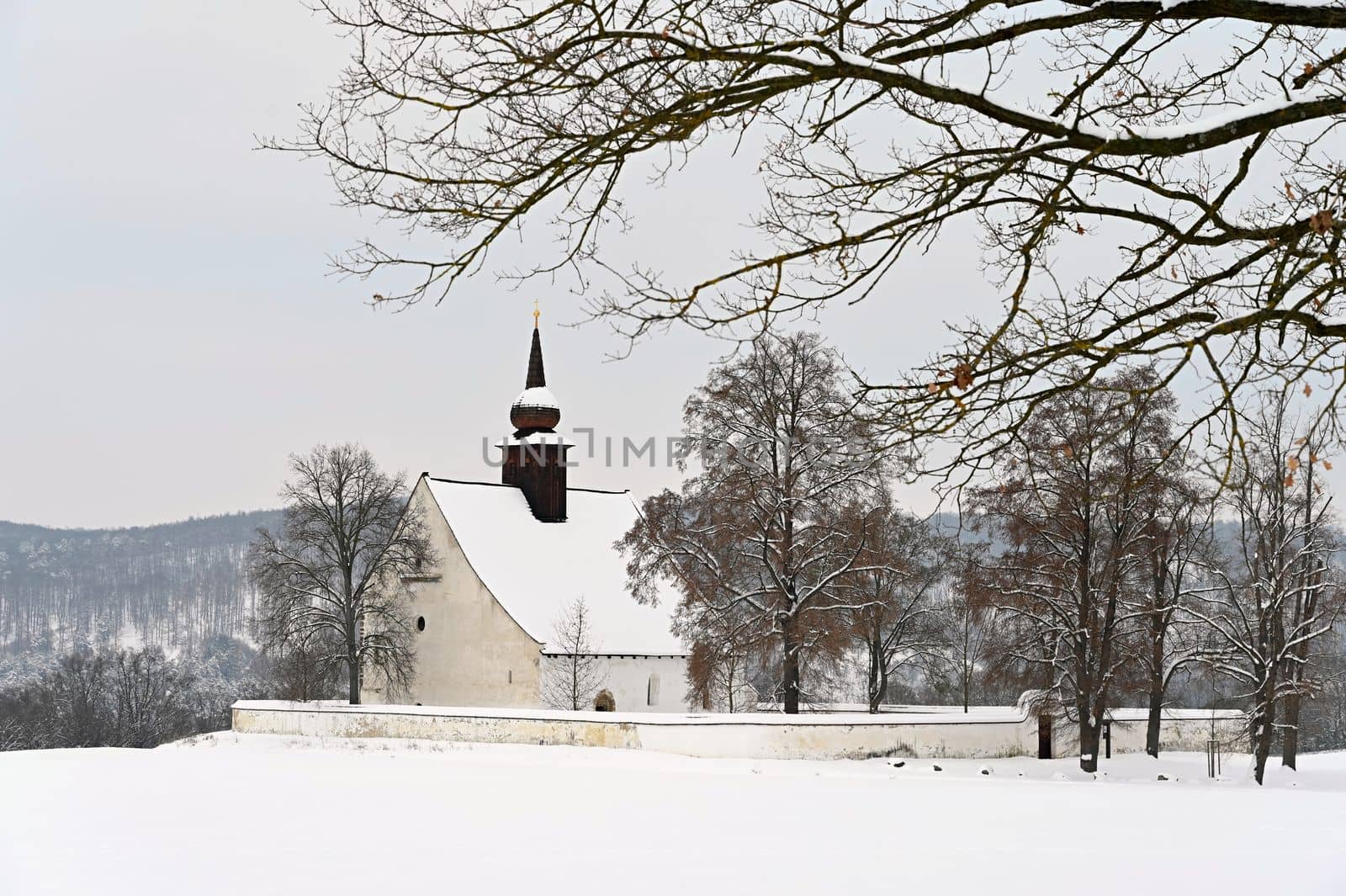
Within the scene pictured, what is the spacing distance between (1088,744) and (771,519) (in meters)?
7.79

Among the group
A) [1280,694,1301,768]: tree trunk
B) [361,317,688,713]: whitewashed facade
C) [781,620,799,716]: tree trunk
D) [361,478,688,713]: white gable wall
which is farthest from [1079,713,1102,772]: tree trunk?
[361,317,688,713]: whitewashed facade

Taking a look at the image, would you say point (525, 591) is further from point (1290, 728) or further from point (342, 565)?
point (1290, 728)

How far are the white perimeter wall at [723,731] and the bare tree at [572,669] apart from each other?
6340mm

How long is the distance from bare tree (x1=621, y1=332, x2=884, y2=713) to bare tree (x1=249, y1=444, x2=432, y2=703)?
13.5 m

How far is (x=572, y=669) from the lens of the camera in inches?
1490

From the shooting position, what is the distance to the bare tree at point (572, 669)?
123ft

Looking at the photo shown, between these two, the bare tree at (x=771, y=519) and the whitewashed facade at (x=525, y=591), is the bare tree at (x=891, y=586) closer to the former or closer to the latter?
the bare tree at (x=771, y=519)

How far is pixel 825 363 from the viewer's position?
97.3 ft

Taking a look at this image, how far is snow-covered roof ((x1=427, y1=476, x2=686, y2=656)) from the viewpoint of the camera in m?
39.6

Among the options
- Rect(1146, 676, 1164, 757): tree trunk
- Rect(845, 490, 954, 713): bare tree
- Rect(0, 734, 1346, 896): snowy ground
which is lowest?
Rect(1146, 676, 1164, 757): tree trunk

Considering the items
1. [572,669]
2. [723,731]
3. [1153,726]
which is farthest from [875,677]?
[723,731]

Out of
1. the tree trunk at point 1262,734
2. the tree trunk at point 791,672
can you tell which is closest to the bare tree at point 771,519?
the tree trunk at point 791,672

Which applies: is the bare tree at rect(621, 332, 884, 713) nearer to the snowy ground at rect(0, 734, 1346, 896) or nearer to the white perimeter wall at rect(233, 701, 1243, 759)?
the white perimeter wall at rect(233, 701, 1243, 759)

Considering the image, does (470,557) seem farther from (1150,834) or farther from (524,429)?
(1150,834)
